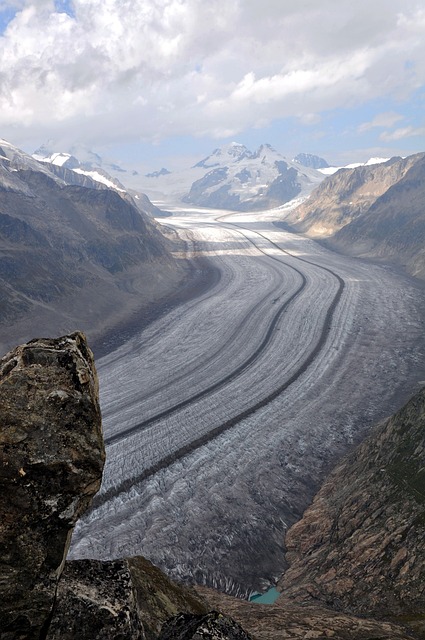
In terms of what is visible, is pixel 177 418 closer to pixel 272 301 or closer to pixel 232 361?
pixel 232 361

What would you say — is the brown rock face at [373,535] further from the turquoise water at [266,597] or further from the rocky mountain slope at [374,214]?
the rocky mountain slope at [374,214]

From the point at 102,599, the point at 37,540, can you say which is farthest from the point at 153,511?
the point at 37,540

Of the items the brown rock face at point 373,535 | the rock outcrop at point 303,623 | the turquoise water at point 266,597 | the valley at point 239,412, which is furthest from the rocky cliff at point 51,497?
the valley at point 239,412

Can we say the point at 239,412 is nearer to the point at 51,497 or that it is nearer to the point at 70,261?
the point at 51,497

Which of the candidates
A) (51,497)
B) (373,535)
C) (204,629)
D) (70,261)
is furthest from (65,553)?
(70,261)

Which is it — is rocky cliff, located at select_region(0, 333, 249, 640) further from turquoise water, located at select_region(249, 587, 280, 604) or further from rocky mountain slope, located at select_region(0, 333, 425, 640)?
turquoise water, located at select_region(249, 587, 280, 604)

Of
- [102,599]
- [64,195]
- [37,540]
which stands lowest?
[102,599]
